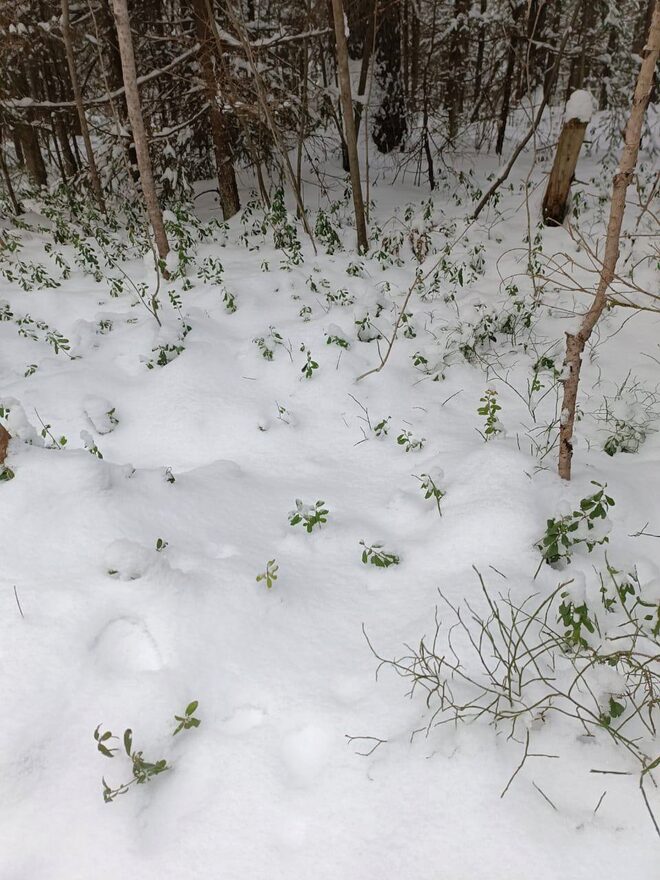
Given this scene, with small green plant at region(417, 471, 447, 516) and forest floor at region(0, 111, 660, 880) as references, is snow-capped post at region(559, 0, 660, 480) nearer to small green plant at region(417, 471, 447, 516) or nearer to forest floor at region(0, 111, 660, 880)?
forest floor at region(0, 111, 660, 880)

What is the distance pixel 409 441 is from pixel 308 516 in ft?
3.34

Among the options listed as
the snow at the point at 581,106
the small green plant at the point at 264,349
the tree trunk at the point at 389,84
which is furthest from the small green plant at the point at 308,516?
the tree trunk at the point at 389,84

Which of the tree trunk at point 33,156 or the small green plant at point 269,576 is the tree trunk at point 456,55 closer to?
the tree trunk at point 33,156

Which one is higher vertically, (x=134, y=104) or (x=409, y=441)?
(x=134, y=104)

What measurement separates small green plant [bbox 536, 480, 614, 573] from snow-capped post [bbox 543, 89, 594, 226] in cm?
530

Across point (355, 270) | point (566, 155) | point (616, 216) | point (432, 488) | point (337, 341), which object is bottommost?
point (432, 488)

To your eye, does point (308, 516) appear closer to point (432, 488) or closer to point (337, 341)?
point (432, 488)

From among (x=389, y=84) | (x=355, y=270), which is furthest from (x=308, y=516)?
(x=389, y=84)

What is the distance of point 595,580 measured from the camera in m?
2.31

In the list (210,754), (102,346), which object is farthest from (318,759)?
(102,346)

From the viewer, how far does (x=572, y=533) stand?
8.15 feet

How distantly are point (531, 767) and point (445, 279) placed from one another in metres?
5.07

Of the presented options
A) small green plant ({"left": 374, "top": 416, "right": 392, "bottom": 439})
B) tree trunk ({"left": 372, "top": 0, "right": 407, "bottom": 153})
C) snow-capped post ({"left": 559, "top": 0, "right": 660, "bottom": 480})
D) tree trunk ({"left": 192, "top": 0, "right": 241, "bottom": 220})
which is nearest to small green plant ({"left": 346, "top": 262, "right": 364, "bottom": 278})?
tree trunk ({"left": 192, "top": 0, "right": 241, "bottom": 220})

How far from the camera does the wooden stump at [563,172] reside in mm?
6508
